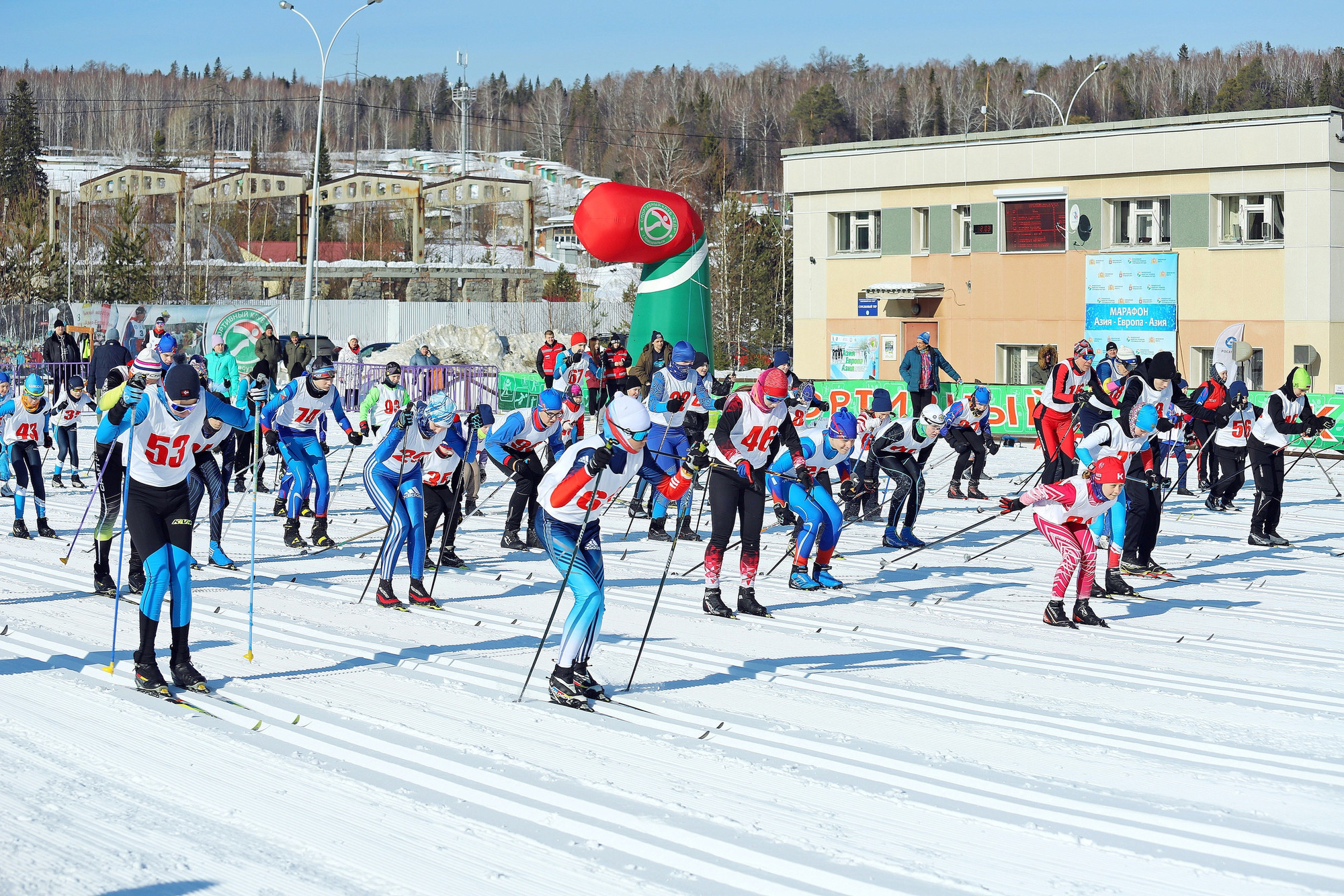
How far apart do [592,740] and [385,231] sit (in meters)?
105

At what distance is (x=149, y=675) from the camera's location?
7.54 m

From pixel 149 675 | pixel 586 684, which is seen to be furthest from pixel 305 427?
pixel 586 684

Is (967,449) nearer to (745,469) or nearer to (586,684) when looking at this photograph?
(745,469)

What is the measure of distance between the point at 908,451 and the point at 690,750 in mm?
7080

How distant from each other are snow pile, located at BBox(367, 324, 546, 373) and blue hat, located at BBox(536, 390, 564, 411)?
2807cm

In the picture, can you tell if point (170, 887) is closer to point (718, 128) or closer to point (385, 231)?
point (385, 231)

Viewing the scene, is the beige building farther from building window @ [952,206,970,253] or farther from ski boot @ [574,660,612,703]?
ski boot @ [574,660,612,703]

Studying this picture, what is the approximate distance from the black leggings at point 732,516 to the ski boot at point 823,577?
1282mm

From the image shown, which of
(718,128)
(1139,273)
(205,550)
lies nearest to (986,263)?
(1139,273)

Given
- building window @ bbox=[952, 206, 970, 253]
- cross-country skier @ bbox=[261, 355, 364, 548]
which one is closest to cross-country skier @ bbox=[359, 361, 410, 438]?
cross-country skier @ bbox=[261, 355, 364, 548]


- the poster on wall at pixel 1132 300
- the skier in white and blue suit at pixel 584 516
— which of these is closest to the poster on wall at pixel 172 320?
the skier in white and blue suit at pixel 584 516

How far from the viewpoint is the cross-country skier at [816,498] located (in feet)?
36.2

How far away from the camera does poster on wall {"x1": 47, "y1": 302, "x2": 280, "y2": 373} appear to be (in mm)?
16297

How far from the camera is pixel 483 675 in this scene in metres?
8.15
